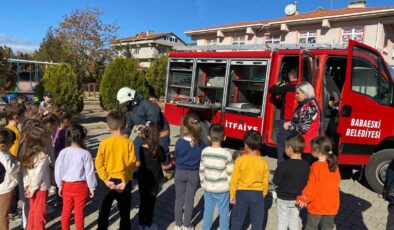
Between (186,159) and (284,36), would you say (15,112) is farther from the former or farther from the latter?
(284,36)

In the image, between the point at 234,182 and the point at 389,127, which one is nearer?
the point at 234,182

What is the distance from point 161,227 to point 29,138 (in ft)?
6.45

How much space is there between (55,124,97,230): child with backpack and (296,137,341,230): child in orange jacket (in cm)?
227

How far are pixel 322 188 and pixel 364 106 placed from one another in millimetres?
3528

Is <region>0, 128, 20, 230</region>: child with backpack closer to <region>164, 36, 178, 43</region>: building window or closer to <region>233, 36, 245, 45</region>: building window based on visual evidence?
<region>233, 36, 245, 45</region>: building window

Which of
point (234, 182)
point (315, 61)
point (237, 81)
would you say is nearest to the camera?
point (234, 182)

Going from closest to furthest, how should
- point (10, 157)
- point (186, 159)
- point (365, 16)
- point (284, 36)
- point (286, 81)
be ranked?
point (10, 157) → point (186, 159) → point (286, 81) → point (365, 16) → point (284, 36)

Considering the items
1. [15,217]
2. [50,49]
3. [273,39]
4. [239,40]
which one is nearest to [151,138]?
[15,217]

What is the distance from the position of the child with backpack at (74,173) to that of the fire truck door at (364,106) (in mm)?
4702

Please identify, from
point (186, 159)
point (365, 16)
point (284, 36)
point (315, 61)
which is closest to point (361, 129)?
point (315, 61)

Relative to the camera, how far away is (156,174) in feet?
12.8

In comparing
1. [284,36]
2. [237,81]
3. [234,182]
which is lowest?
[234,182]

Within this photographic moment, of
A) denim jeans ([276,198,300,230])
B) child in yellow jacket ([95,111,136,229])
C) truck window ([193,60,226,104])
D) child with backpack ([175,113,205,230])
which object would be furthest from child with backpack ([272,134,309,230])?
truck window ([193,60,226,104])

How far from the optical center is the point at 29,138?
11.4 ft
